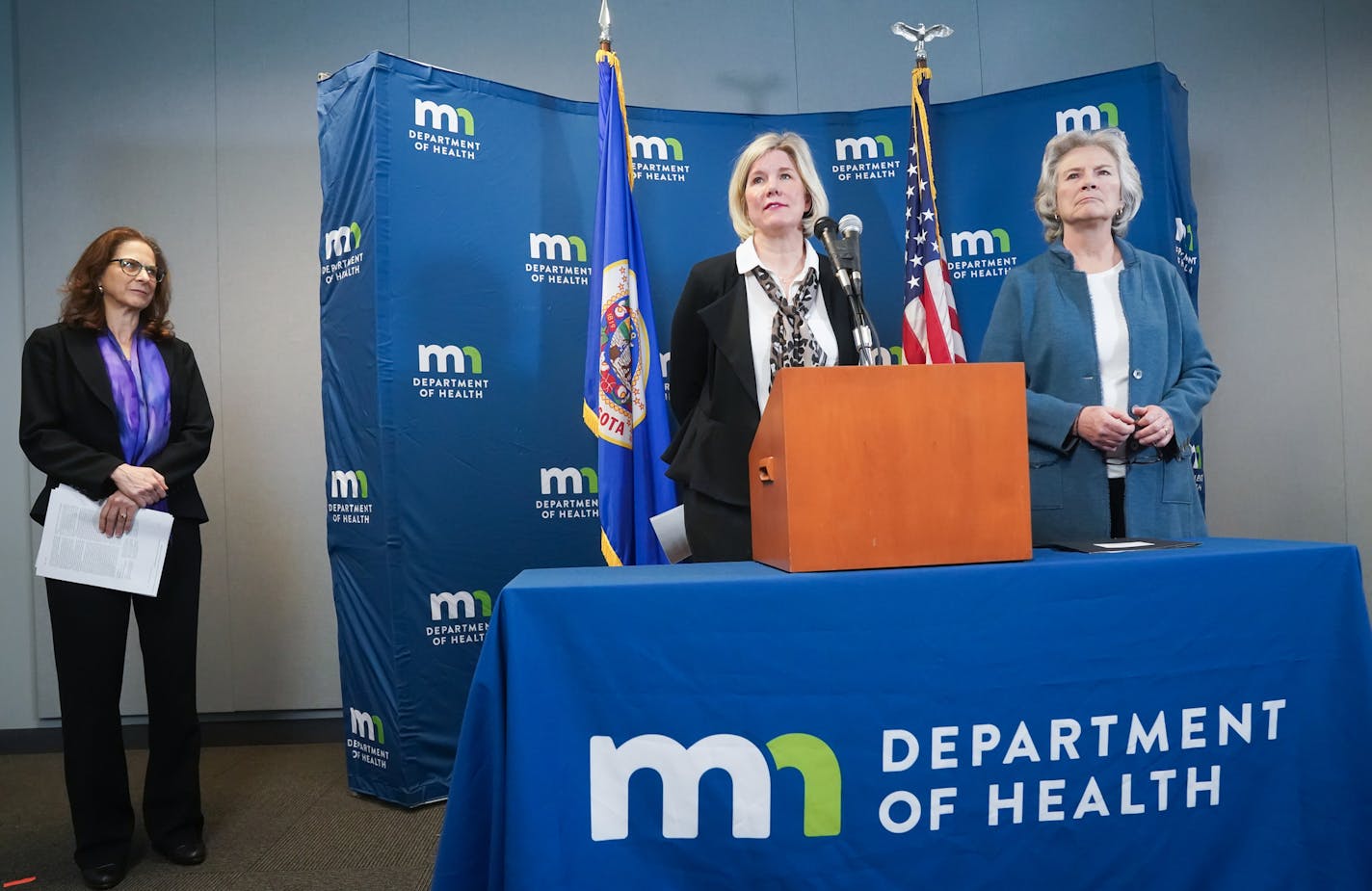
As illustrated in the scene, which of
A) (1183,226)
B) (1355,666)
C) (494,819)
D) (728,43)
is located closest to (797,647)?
(494,819)

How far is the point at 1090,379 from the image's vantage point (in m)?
2.06

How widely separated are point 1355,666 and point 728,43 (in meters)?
3.36

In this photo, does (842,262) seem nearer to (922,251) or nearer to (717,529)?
(717,529)

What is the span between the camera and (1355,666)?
1.41 m

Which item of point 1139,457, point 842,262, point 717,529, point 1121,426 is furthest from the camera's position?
point 717,529

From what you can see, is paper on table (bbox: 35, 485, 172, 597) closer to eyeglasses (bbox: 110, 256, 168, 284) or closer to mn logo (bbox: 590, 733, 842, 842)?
eyeglasses (bbox: 110, 256, 168, 284)

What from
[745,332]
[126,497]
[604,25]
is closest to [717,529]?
[745,332]

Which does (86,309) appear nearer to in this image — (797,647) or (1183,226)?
(797,647)

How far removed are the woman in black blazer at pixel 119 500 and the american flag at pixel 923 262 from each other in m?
2.21

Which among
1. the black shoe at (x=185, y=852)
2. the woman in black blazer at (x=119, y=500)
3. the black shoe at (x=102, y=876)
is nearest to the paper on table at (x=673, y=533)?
the woman in black blazer at (x=119, y=500)

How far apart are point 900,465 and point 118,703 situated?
231 centimetres

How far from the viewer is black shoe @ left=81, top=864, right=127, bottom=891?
239cm

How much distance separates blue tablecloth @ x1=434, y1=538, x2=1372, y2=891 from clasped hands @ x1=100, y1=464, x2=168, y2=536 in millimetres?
1653

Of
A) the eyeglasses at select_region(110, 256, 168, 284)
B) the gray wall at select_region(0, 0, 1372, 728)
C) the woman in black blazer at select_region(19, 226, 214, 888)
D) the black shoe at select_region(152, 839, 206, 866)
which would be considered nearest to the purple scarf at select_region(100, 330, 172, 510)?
the woman in black blazer at select_region(19, 226, 214, 888)
